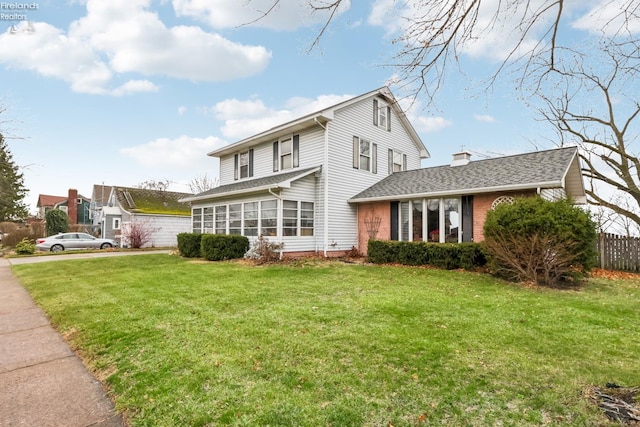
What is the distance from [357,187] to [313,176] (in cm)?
236

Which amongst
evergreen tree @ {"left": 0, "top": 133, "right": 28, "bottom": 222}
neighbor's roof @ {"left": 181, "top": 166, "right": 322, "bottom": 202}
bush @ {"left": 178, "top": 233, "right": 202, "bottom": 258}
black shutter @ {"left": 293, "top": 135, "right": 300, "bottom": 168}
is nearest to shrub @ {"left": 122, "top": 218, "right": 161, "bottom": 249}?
Result: neighbor's roof @ {"left": 181, "top": 166, "right": 322, "bottom": 202}

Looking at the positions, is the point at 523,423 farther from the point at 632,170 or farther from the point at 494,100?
the point at 632,170

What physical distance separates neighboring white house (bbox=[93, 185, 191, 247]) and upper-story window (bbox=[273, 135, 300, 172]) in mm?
14521

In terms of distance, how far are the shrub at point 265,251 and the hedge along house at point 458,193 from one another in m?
4.36

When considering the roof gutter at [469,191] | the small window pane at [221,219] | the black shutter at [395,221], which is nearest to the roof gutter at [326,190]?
the roof gutter at [469,191]

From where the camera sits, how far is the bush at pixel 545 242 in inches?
308

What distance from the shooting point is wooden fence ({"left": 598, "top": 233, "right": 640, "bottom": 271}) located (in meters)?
11.0

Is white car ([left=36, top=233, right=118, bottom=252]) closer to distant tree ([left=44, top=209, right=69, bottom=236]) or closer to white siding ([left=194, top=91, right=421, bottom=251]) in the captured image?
distant tree ([left=44, top=209, right=69, bottom=236])

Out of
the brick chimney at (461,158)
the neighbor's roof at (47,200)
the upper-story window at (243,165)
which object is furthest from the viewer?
the neighbor's roof at (47,200)

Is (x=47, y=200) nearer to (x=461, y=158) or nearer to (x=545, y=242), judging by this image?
(x=461, y=158)

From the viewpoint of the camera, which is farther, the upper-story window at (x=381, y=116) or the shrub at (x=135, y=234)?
the shrub at (x=135, y=234)

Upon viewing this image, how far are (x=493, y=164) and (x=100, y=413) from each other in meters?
14.4

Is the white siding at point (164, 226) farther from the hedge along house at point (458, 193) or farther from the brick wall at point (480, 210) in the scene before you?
the brick wall at point (480, 210)

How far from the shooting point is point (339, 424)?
238 cm
